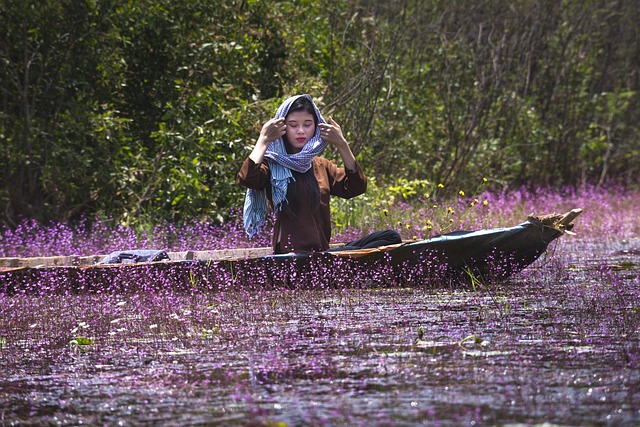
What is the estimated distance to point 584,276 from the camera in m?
9.34

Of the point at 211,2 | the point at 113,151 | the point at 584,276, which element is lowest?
the point at 584,276

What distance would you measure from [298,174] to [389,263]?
1.06 m

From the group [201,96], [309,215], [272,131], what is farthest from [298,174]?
[201,96]

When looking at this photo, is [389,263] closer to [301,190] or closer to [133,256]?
[301,190]

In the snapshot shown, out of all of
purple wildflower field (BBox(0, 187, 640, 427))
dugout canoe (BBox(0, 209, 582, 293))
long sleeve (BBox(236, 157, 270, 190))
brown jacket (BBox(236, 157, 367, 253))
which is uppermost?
long sleeve (BBox(236, 157, 270, 190))

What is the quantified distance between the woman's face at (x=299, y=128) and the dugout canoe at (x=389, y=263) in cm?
98

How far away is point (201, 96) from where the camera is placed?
1362 cm

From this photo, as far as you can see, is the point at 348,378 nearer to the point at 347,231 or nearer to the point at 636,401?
the point at 636,401

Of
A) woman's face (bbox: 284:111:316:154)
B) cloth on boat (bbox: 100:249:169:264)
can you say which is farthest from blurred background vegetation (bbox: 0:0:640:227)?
woman's face (bbox: 284:111:316:154)

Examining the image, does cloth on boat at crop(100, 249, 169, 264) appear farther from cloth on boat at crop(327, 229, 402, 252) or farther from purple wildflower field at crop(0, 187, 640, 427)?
cloth on boat at crop(327, 229, 402, 252)

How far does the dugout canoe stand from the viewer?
27.6 ft

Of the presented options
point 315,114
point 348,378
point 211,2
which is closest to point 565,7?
point 211,2

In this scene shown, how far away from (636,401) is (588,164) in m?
17.5

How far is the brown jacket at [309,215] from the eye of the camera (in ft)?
28.9
